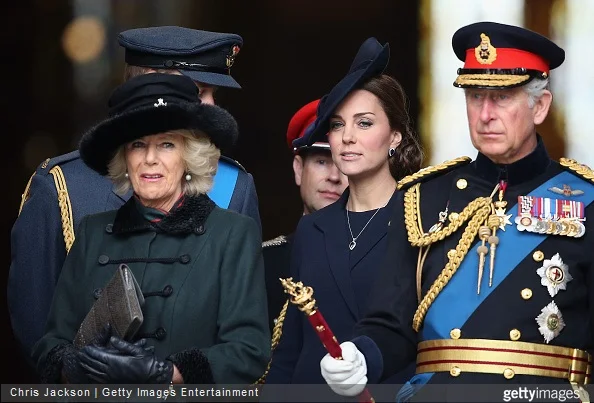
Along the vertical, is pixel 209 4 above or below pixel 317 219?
above

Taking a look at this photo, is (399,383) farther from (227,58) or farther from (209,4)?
(209,4)

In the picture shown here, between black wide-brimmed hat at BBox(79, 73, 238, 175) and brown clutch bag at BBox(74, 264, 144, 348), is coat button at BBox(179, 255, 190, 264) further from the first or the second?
black wide-brimmed hat at BBox(79, 73, 238, 175)

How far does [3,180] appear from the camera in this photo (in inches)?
365

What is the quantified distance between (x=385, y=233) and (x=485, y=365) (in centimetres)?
111

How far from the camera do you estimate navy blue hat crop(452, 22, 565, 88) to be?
18.9ft

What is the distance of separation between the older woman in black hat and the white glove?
306 millimetres

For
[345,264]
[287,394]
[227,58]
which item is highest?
[227,58]

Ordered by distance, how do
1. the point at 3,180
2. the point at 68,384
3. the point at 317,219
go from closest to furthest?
the point at 68,384
the point at 317,219
the point at 3,180

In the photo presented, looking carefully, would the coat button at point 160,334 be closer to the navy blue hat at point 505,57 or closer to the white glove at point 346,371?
the white glove at point 346,371

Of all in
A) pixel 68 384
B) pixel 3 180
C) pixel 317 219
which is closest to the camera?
pixel 68 384

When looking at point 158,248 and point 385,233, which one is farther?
point 385,233

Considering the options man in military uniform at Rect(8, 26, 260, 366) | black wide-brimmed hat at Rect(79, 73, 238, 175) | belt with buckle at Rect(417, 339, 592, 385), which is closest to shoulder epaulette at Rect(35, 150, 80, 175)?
man in military uniform at Rect(8, 26, 260, 366)

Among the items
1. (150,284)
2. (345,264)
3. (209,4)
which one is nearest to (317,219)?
(345,264)

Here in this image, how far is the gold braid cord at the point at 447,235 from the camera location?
5.70 m
